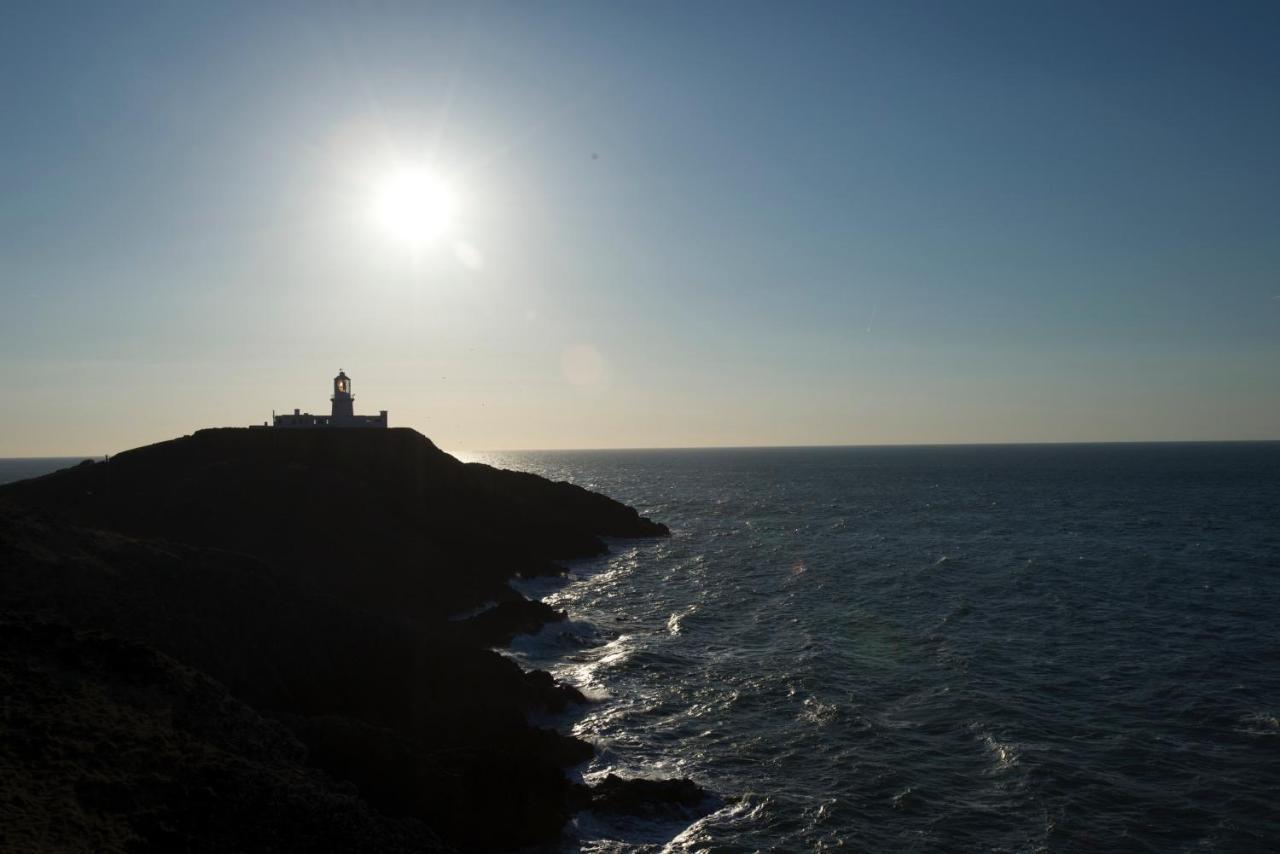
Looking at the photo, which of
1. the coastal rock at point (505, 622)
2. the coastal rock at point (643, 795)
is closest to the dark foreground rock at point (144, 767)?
the coastal rock at point (643, 795)

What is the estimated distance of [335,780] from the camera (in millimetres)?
18500

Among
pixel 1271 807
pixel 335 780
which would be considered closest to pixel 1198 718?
pixel 1271 807

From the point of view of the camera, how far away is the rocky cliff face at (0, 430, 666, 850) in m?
17.9

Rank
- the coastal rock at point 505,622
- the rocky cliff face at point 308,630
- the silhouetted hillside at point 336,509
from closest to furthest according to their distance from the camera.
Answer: the rocky cliff face at point 308,630 < the coastal rock at point 505,622 < the silhouetted hillside at point 336,509

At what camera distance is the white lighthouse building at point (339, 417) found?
194ft

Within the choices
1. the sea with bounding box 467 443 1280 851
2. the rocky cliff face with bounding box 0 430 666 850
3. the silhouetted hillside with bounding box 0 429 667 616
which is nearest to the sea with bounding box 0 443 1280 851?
the sea with bounding box 467 443 1280 851

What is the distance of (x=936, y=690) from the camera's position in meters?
29.4

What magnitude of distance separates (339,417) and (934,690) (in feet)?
160

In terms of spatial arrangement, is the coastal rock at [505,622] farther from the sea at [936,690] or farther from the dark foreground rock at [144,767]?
the dark foreground rock at [144,767]

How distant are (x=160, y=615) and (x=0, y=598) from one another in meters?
3.91

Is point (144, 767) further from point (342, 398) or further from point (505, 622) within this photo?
point (342, 398)

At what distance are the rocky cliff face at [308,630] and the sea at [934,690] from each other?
2.84 metres

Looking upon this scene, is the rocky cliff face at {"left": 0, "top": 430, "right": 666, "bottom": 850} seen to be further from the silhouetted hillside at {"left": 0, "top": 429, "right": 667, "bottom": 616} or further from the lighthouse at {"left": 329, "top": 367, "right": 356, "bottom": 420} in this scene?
the lighthouse at {"left": 329, "top": 367, "right": 356, "bottom": 420}

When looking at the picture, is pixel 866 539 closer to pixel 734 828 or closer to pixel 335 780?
pixel 734 828
